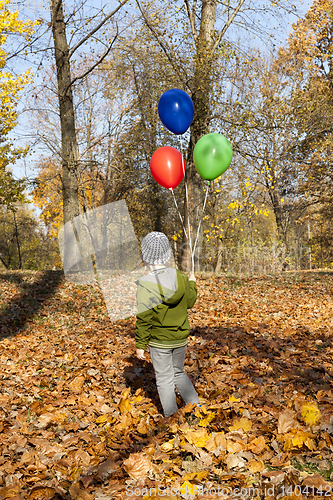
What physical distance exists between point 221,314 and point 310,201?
14318 millimetres

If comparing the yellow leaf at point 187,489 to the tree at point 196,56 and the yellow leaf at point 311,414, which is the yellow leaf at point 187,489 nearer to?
the yellow leaf at point 311,414

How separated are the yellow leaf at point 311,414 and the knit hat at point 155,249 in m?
1.70

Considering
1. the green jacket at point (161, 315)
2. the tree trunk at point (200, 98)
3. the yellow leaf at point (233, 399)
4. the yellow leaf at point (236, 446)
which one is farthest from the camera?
the tree trunk at point (200, 98)

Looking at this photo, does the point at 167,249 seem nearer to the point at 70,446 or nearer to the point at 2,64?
the point at 70,446

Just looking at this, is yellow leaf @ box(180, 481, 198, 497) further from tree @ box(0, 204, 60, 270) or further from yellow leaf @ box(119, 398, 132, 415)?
tree @ box(0, 204, 60, 270)

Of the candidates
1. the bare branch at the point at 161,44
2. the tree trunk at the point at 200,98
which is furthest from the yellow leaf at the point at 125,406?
the bare branch at the point at 161,44

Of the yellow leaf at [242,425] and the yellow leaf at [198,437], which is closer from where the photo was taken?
the yellow leaf at [198,437]

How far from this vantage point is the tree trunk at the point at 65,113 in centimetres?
1099

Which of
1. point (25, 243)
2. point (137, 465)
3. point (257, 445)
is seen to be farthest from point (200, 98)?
point (25, 243)

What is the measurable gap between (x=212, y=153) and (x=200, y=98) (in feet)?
22.6

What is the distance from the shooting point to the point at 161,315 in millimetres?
3156

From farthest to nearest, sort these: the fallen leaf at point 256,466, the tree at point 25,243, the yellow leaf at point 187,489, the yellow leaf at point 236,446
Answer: the tree at point 25,243, the yellow leaf at point 236,446, the fallen leaf at point 256,466, the yellow leaf at point 187,489

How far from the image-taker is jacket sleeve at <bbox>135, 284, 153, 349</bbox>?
3.14 metres

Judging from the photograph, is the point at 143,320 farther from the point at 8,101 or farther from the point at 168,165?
the point at 8,101
